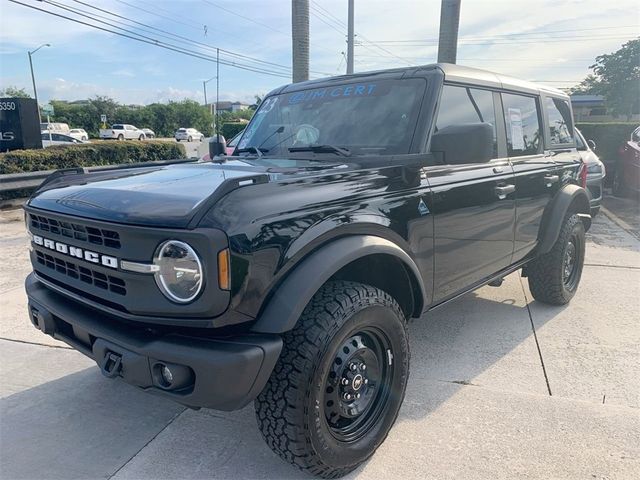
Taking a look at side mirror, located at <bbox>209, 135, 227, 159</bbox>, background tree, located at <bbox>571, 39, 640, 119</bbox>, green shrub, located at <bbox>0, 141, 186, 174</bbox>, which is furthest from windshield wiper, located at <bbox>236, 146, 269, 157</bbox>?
background tree, located at <bbox>571, 39, 640, 119</bbox>

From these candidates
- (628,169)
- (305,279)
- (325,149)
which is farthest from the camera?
(628,169)

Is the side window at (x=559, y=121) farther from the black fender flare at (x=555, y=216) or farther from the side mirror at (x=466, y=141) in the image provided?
the side mirror at (x=466, y=141)

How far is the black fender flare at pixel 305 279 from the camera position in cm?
196

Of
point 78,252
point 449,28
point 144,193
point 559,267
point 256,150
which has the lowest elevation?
point 559,267

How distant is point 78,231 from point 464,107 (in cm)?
247

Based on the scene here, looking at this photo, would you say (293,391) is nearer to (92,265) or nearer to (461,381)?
(92,265)

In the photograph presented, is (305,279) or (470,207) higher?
(470,207)

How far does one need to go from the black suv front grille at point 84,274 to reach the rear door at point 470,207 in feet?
5.57

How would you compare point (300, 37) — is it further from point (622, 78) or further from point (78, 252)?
point (622, 78)

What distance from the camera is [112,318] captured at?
2.21 meters

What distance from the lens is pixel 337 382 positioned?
228 centimetres

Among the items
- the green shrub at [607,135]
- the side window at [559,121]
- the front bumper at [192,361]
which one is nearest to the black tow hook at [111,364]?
the front bumper at [192,361]

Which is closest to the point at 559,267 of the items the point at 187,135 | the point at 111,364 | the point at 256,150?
the point at 256,150

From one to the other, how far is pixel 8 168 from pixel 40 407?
9285 mm
